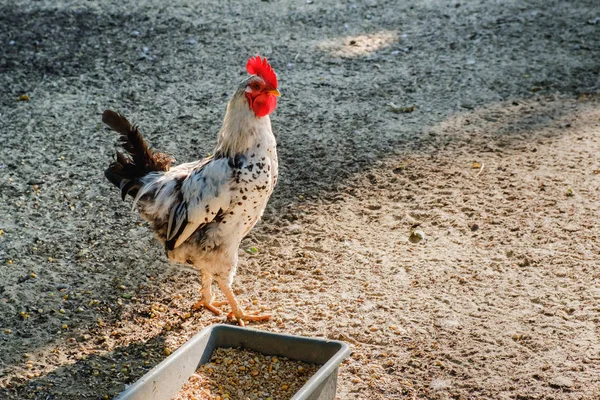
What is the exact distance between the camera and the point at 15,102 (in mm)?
5930

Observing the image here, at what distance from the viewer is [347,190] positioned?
4875mm

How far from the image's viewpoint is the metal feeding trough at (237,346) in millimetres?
2772

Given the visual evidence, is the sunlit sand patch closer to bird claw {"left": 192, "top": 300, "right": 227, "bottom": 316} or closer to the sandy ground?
the sandy ground

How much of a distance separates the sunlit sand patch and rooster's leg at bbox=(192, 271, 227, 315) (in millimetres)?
3591

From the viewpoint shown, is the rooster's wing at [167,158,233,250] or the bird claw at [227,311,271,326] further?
the bird claw at [227,311,271,326]

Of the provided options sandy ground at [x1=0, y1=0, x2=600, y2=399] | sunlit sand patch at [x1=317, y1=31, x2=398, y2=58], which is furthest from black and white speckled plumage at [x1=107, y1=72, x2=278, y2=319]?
sunlit sand patch at [x1=317, y1=31, x2=398, y2=58]

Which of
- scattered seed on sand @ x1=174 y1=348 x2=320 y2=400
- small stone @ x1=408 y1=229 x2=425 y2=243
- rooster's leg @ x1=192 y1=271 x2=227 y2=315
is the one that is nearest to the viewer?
scattered seed on sand @ x1=174 y1=348 x2=320 y2=400

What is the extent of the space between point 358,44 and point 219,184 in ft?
13.0

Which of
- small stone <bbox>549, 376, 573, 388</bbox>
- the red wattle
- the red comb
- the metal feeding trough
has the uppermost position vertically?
the red comb

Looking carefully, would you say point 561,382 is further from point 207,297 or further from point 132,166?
point 132,166

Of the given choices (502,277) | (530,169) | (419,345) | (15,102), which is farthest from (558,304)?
(15,102)

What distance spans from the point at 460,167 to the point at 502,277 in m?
1.27

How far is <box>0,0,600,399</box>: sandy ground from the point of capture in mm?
3469

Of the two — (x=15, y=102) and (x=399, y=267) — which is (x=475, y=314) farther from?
(x=15, y=102)
